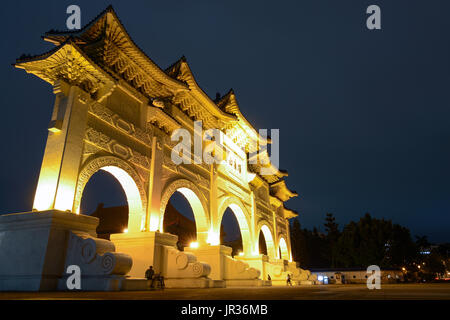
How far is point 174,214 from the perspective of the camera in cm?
2662

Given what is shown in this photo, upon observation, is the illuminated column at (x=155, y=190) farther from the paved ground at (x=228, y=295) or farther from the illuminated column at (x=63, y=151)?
the paved ground at (x=228, y=295)

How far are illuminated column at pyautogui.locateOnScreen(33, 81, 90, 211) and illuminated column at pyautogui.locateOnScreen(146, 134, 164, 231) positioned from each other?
101 inches

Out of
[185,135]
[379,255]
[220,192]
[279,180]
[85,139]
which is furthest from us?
[379,255]

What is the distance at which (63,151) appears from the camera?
7402mm

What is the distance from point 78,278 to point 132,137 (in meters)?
4.41

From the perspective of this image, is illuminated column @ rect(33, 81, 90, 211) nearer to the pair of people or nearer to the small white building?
the pair of people

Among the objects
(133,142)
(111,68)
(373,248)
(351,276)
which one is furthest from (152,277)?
(373,248)

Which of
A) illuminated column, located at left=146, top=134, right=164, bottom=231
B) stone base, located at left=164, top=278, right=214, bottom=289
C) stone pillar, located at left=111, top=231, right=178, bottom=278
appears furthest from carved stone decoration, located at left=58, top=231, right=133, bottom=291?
stone base, located at left=164, top=278, right=214, bottom=289

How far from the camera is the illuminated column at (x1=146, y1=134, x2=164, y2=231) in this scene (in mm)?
9586

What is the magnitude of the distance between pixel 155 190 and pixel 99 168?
206 cm

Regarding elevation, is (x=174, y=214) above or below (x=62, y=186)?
above

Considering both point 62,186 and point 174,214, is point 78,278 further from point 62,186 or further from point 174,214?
point 174,214

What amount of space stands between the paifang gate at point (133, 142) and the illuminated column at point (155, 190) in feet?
0.10
